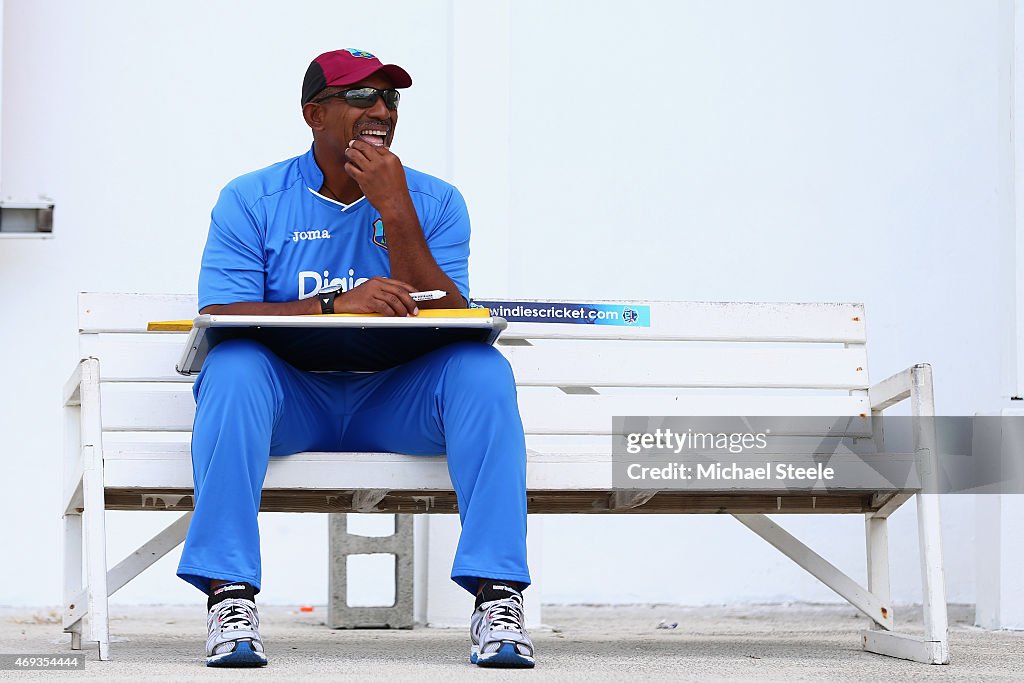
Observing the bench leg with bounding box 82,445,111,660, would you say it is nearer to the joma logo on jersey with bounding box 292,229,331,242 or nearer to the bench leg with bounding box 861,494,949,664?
the joma logo on jersey with bounding box 292,229,331,242

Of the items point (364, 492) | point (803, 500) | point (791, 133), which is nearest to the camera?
point (364, 492)

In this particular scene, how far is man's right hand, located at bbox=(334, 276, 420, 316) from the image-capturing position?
8.77 ft

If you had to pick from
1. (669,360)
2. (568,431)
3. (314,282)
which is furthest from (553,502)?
(314,282)

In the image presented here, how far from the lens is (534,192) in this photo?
14.5 ft

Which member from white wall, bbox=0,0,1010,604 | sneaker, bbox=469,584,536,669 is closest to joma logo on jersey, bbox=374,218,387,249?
sneaker, bbox=469,584,536,669

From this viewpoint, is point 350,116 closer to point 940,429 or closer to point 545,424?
point 545,424

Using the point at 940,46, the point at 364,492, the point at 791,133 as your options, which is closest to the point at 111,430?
the point at 364,492

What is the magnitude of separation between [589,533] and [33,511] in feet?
→ 5.36

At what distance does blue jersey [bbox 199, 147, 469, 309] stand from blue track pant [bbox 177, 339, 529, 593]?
20 cm

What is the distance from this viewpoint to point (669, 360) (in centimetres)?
351

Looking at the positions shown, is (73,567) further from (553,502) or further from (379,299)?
(553,502)

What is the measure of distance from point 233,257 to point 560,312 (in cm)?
96

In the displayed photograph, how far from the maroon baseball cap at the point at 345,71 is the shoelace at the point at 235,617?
1.07 metres

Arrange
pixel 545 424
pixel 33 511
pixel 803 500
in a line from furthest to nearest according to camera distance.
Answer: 1. pixel 33 511
2. pixel 545 424
3. pixel 803 500
